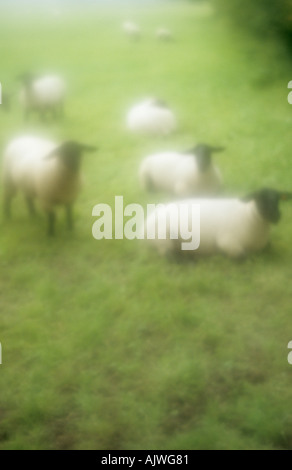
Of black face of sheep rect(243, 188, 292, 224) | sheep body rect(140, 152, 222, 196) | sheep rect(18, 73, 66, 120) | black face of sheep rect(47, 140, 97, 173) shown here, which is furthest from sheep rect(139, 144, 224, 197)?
sheep rect(18, 73, 66, 120)

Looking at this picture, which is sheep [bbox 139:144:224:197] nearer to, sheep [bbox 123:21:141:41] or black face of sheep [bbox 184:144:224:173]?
black face of sheep [bbox 184:144:224:173]

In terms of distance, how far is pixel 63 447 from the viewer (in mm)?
1288

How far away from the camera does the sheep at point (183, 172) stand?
6.66ft

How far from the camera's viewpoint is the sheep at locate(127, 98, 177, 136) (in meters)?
2.03

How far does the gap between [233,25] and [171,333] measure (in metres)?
1.51

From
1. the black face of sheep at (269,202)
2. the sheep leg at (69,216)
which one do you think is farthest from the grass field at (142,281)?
the black face of sheep at (269,202)

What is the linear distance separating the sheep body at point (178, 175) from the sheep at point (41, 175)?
1.27 feet

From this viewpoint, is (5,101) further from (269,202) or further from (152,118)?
(269,202)

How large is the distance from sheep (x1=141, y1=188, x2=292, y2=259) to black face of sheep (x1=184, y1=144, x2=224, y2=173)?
17 cm

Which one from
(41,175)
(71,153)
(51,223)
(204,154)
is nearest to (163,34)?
(204,154)

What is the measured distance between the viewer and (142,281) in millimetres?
1854

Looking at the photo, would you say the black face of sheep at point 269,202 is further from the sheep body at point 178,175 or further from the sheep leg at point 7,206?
the sheep leg at point 7,206

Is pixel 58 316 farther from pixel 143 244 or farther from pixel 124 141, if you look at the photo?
pixel 124 141
